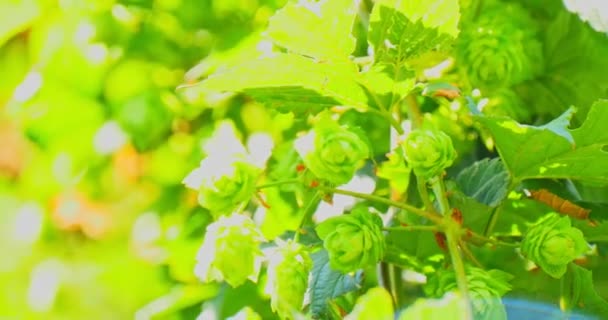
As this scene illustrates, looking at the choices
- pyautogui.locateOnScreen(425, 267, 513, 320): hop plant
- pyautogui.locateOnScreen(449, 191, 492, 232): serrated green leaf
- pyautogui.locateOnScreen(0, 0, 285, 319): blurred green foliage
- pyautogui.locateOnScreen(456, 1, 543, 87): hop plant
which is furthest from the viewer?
pyautogui.locateOnScreen(0, 0, 285, 319): blurred green foliage

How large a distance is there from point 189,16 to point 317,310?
2.10 feet

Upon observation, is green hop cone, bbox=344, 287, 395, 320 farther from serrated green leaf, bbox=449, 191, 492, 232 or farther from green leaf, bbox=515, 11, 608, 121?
green leaf, bbox=515, 11, 608, 121

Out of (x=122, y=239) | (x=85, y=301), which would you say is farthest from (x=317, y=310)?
(x=85, y=301)

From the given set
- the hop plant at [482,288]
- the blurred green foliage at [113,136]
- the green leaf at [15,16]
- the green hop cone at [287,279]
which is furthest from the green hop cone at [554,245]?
the green leaf at [15,16]

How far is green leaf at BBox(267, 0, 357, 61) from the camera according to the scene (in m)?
0.55

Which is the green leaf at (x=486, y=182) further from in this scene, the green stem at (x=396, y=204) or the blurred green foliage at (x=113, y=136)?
the blurred green foliage at (x=113, y=136)

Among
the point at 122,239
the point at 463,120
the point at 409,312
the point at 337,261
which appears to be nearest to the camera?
the point at 409,312

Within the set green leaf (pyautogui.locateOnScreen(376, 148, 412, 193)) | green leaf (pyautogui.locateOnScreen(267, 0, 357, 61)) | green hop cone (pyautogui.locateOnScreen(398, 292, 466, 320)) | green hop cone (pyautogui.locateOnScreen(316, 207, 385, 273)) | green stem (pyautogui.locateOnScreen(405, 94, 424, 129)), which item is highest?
green leaf (pyautogui.locateOnScreen(267, 0, 357, 61))

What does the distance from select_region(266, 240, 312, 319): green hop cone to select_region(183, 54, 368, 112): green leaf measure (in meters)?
0.09

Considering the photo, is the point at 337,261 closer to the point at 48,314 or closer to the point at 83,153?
the point at 83,153

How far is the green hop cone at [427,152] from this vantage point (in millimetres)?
541

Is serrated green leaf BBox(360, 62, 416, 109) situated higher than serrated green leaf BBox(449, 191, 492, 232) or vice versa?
serrated green leaf BBox(360, 62, 416, 109)

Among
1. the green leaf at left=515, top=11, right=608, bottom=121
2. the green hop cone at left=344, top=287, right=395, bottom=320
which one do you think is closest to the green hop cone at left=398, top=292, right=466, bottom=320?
the green hop cone at left=344, top=287, right=395, bottom=320

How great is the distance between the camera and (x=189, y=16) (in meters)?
1.15
